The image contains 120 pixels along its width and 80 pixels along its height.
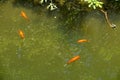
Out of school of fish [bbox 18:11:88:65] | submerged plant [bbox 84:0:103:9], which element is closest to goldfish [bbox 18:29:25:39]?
school of fish [bbox 18:11:88:65]

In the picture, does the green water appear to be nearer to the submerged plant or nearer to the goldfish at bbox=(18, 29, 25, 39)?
the goldfish at bbox=(18, 29, 25, 39)

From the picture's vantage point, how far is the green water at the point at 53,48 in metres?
4.33

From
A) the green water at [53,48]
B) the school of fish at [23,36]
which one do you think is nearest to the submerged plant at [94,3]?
the green water at [53,48]

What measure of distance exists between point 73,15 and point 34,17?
663 mm

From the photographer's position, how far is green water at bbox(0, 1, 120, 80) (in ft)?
14.2

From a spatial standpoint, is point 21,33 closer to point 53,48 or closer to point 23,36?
point 23,36

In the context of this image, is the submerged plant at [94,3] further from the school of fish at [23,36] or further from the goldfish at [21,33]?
the goldfish at [21,33]

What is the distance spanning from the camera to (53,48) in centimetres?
469

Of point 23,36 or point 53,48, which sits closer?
point 53,48

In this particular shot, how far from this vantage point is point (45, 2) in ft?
17.7

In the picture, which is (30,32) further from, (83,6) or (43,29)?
(83,6)

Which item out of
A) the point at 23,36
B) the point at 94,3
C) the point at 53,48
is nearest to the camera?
the point at 53,48

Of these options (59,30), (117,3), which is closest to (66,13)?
(59,30)

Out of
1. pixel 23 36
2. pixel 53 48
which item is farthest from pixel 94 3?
pixel 23 36
